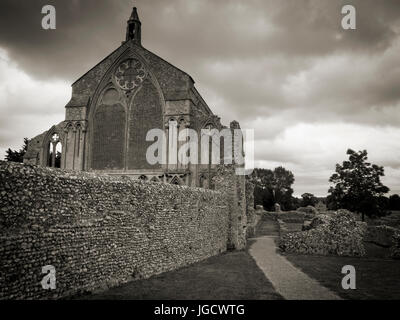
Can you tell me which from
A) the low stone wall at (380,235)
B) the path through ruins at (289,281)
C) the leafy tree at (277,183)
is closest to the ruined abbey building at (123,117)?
the low stone wall at (380,235)

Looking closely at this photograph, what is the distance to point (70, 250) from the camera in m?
7.85

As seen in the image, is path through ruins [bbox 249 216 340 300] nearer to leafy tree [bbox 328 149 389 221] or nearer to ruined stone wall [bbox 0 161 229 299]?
ruined stone wall [bbox 0 161 229 299]

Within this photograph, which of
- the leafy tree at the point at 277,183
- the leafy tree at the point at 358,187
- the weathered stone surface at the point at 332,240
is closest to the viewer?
the weathered stone surface at the point at 332,240

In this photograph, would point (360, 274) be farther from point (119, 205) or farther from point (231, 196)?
point (119, 205)

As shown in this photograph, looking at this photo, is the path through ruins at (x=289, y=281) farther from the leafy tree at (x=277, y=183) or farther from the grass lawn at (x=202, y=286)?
the leafy tree at (x=277, y=183)

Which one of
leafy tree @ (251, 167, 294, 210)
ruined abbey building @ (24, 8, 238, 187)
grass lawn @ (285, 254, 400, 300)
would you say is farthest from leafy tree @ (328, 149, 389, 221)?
leafy tree @ (251, 167, 294, 210)

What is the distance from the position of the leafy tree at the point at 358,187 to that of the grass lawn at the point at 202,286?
28.5 m

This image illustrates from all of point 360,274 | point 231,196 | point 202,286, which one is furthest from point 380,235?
point 202,286

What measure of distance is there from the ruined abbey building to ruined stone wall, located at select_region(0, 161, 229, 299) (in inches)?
705

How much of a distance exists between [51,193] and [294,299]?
665 centimetres

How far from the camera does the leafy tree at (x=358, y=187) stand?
36.5 meters

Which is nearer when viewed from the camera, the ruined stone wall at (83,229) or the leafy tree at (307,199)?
the ruined stone wall at (83,229)
